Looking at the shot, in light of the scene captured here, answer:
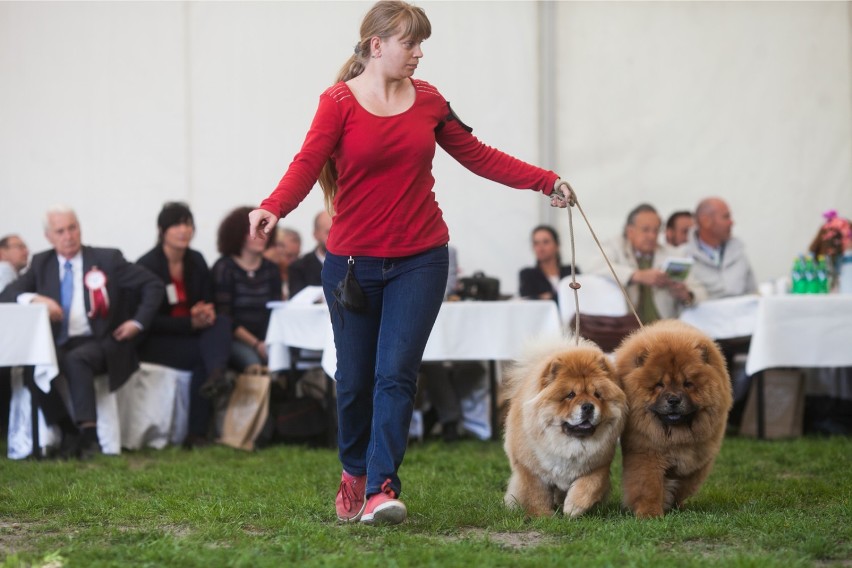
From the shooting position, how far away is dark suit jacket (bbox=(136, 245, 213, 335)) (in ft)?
22.4

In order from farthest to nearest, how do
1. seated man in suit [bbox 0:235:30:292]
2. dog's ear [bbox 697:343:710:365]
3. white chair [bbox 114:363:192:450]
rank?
seated man in suit [bbox 0:235:30:292], white chair [bbox 114:363:192:450], dog's ear [bbox 697:343:710:365]

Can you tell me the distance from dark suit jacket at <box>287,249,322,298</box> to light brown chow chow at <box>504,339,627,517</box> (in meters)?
3.23

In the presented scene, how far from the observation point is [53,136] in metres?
8.21

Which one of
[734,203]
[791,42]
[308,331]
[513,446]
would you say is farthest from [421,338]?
[791,42]

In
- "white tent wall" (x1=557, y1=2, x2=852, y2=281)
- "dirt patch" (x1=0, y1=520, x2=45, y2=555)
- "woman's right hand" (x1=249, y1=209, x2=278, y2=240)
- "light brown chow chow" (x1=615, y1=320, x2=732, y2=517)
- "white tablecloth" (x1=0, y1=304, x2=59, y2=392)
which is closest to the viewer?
"woman's right hand" (x1=249, y1=209, x2=278, y2=240)

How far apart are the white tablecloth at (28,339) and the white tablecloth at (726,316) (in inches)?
149

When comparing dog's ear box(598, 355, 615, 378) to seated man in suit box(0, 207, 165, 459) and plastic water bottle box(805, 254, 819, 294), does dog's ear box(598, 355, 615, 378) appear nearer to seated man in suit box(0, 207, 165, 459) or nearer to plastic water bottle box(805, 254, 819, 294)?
plastic water bottle box(805, 254, 819, 294)

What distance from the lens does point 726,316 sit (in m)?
6.79

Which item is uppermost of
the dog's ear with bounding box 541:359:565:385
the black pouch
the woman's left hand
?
the woman's left hand

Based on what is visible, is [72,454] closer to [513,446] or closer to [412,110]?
[513,446]

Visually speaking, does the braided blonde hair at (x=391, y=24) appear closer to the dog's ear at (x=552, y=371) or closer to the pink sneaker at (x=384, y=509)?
the dog's ear at (x=552, y=371)

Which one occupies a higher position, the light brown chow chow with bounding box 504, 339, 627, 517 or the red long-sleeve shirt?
the red long-sleeve shirt

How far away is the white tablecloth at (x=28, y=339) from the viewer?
590 centimetres

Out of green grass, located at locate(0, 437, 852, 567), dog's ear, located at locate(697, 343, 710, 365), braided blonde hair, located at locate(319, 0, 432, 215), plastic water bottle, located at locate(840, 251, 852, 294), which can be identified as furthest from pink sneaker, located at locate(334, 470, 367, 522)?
plastic water bottle, located at locate(840, 251, 852, 294)
